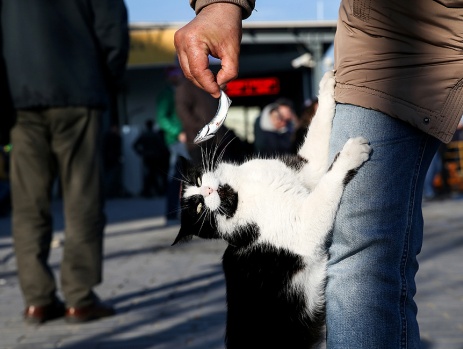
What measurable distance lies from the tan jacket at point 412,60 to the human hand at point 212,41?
0.05 meters

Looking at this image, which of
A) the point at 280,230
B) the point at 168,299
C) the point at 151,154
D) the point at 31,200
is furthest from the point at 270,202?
the point at 151,154

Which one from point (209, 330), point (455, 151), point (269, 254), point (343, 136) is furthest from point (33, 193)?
point (455, 151)

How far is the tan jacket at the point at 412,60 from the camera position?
6.57 feet

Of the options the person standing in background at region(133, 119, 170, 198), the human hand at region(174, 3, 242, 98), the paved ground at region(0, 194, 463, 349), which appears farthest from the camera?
the person standing in background at region(133, 119, 170, 198)

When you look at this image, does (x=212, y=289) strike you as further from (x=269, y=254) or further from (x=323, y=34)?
(x=323, y=34)

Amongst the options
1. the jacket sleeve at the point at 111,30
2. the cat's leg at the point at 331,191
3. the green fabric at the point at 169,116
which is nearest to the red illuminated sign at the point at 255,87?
the green fabric at the point at 169,116

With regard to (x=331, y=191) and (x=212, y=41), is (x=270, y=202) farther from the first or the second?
(x=212, y=41)

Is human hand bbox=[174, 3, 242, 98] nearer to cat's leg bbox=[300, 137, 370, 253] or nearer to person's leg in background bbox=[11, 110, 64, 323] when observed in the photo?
cat's leg bbox=[300, 137, 370, 253]

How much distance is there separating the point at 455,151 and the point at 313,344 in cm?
1401

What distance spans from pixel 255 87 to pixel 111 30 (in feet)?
67.2

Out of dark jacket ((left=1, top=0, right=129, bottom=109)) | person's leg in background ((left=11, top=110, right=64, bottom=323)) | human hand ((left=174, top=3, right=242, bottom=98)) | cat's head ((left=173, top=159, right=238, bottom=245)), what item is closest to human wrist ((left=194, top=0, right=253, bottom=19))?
human hand ((left=174, top=3, right=242, bottom=98))

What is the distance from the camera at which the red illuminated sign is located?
81.4 feet

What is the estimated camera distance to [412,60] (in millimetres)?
2033

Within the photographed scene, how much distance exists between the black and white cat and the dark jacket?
7.21 ft
